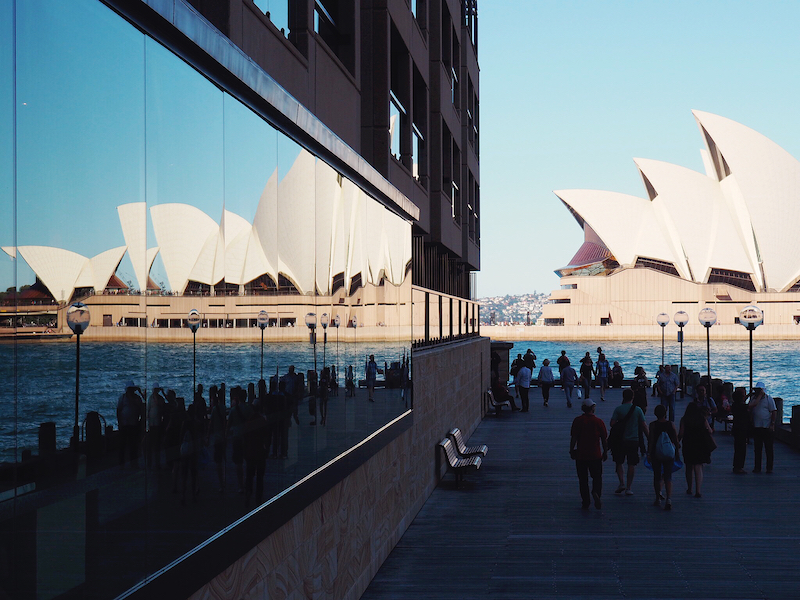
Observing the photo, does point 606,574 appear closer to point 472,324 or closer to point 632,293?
point 472,324

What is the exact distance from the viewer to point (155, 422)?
331cm

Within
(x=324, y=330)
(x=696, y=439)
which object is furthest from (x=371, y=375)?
(x=696, y=439)

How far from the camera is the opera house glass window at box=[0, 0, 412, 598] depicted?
247 centimetres

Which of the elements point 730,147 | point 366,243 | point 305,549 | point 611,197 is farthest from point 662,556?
point 611,197

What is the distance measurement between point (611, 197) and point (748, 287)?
19.6 m

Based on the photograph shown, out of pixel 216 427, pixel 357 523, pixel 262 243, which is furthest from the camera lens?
pixel 357 523

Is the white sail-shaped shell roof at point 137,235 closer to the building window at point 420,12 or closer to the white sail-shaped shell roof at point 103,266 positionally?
the white sail-shaped shell roof at point 103,266

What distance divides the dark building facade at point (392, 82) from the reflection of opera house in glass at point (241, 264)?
1.34 metres

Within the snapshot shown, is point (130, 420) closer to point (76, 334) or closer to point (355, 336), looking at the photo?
point (76, 334)

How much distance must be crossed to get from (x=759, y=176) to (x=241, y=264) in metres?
83.8

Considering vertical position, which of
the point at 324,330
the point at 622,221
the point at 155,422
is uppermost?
the point at 622,221

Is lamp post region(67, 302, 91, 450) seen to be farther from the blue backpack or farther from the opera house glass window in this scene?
the blue backpack

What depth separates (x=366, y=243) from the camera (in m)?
8.31

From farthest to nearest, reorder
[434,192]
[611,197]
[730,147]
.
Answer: [611,197]
[730,147]
[434,192]
